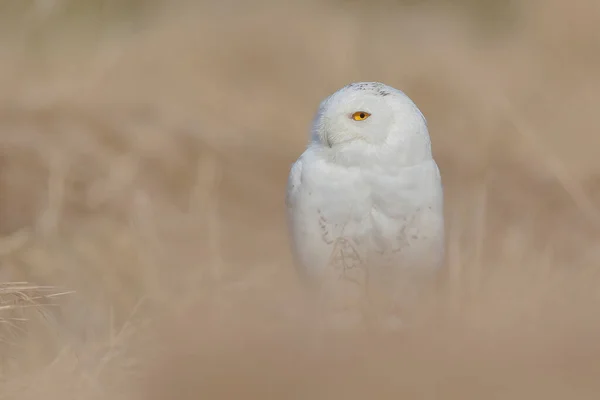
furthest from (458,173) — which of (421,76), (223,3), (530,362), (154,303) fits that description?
(530,362)

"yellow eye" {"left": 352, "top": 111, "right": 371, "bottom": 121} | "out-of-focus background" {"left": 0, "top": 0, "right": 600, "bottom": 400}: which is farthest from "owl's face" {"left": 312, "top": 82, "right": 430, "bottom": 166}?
"out-of-focus background" {"left": 0, "top": 0, "right": 600, "bottom": 400}

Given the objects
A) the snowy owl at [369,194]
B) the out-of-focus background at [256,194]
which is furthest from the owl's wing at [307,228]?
the out-of-focus background at [256,194]

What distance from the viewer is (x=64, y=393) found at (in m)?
2.95

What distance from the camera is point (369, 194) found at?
4.34 m

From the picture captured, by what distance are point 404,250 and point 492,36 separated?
7.24m

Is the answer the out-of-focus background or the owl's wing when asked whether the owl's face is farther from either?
the out-of-focus background

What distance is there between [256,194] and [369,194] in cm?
364

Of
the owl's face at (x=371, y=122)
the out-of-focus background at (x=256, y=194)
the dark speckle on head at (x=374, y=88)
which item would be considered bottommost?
the out-of-focus background at (x=256, y=194)

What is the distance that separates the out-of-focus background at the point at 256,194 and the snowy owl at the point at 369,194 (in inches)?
7.8

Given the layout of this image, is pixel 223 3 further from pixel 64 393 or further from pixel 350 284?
pixel 64 393

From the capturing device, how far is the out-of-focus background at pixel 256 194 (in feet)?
9.34

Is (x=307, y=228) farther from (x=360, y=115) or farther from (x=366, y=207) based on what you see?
(x=360, y=115)

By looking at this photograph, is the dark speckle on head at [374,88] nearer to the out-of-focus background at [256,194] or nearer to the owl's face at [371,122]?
the owl's face at [371,122]

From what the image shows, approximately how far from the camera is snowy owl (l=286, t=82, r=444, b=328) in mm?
4320
